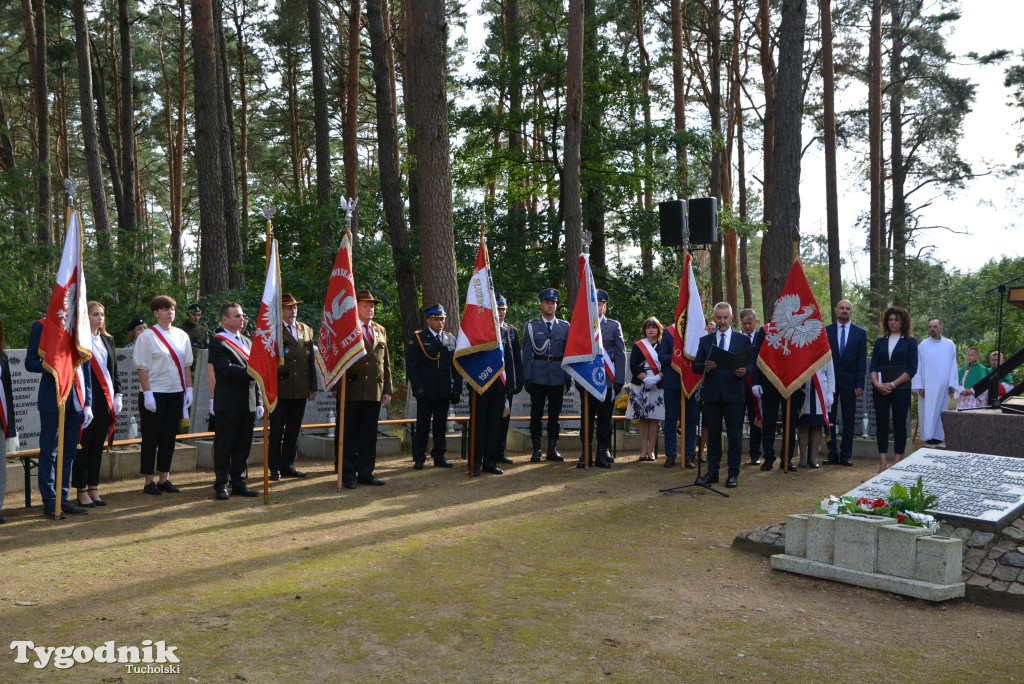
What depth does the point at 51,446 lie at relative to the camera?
281 inches

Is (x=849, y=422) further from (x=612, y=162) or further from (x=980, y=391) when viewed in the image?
(x=612, y=162)

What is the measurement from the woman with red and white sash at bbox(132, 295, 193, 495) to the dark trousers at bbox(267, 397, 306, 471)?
111cm

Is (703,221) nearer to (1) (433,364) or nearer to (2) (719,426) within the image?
(2) (719,426)

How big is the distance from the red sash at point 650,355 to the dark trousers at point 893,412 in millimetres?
2474

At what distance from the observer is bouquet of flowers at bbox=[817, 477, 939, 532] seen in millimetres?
5906

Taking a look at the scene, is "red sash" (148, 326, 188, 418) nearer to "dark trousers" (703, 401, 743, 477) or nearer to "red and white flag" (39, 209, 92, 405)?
"red and white flag" (39, 209, 92, 405)

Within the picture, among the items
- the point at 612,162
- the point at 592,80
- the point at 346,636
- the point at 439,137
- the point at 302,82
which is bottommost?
the point at 346,636

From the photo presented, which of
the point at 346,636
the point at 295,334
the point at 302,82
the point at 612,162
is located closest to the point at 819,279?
the point at 302,82

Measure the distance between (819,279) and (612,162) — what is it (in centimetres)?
4365

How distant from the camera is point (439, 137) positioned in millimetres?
11148

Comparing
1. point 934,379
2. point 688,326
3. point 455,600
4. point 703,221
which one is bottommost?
point 455,600

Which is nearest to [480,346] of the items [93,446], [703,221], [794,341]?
[794,341]

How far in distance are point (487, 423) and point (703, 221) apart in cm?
431

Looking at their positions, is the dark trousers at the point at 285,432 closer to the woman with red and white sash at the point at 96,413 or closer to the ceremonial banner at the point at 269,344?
the ceremonial banner at the point at 269,344
